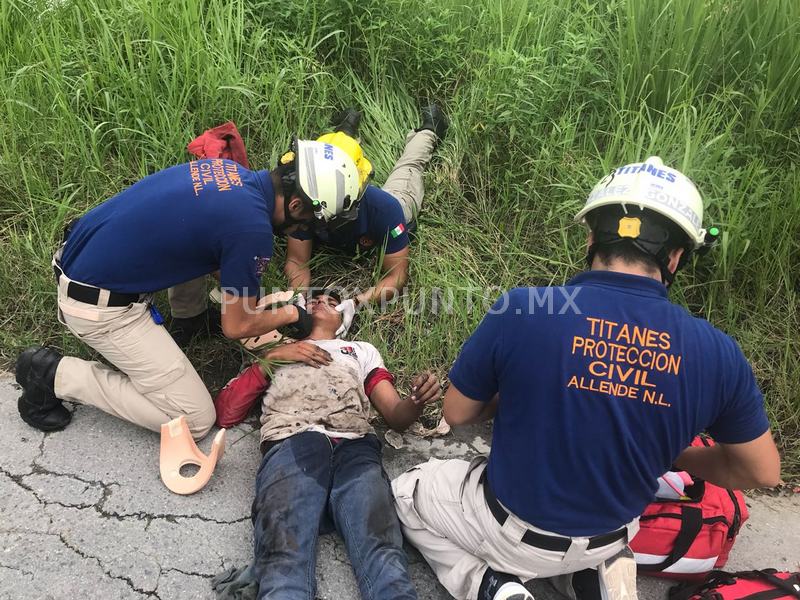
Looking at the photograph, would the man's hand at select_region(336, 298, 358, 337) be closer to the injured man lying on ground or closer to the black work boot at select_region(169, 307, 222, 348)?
the injured man lying on ground

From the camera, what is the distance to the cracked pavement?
2.14 meters

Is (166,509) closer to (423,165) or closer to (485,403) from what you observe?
(485,403)

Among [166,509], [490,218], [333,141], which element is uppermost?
[333,141]

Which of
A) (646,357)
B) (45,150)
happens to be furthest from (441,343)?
(45,150)

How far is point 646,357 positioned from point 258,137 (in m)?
3.10

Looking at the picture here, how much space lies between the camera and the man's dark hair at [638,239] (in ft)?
5.72

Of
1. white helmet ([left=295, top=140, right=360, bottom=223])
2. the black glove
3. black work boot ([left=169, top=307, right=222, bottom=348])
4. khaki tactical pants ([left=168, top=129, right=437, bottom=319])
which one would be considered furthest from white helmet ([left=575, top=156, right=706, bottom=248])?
black work boot ([left=169, top=307, right=222, bottom=348])

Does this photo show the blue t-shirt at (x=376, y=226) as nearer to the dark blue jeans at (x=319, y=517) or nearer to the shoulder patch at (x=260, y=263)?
the shoulder patch at (x=260, y=263)

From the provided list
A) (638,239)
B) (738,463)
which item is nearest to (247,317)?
(638,239)

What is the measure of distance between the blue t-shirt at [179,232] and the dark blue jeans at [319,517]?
78 cm

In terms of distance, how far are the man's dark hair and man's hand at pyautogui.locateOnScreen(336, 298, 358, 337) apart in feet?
5.66

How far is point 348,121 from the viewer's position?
4051 mm

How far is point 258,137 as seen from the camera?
13.0 feet

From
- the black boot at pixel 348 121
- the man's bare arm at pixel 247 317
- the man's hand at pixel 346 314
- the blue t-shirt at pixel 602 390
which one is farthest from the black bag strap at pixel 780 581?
the black boot at pixel 348 121
